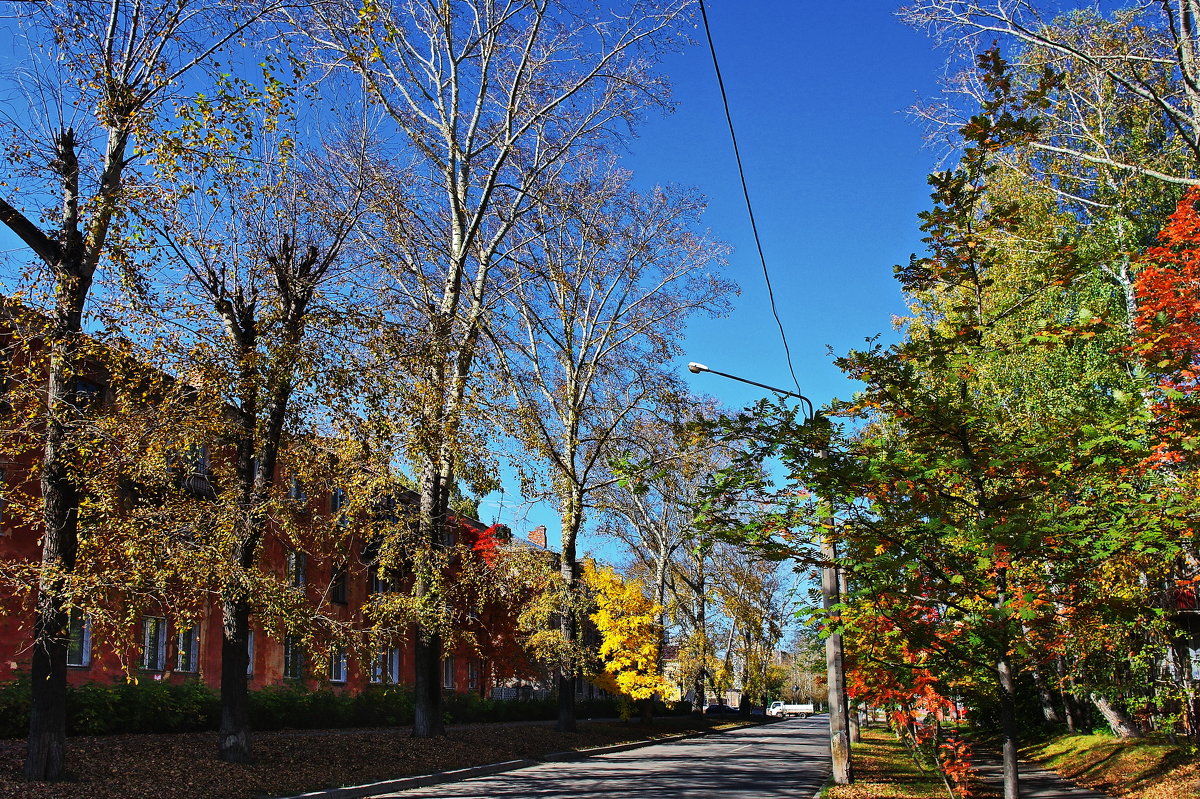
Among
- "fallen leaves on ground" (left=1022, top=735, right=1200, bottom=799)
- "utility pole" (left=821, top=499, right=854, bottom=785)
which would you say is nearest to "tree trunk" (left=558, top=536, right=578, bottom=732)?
"utility pole" (left=821, top=499, right=854, bottom=785)

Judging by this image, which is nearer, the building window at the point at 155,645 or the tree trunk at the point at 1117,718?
the tree trunk at the point at 1117,718

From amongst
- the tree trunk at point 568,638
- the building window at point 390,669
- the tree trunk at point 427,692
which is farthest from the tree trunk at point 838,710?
the building window at point 390,669

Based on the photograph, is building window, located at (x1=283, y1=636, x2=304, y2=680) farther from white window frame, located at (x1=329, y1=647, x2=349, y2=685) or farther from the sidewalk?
the sidewalk

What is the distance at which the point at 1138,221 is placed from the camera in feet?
67.4

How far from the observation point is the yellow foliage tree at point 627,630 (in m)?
32.8

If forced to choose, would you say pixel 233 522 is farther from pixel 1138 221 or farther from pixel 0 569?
pixel 1138 221

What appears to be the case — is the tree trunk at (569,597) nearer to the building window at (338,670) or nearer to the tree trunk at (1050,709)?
the building window at (338,670)

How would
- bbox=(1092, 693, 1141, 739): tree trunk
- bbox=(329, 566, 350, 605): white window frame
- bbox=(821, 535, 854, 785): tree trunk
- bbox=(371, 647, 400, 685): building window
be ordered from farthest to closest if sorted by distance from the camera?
bbox=(371, 647, 400, 685): building window → bbox=(329, 566, 350, 605): white window frame → bbox=(1092, 693, 1141, 739): tree trunk → bbox=(821, 535, 854, 785): tree trunk

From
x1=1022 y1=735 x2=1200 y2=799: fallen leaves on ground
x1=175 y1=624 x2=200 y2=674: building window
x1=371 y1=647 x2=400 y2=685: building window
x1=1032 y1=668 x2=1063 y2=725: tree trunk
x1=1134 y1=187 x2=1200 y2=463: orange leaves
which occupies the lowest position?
x1=1032 y1=668 x2=1063 y2=725: tree trunk

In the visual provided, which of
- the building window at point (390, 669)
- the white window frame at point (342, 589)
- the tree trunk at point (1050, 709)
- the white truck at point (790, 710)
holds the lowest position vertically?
the white truck at point (790, 710)

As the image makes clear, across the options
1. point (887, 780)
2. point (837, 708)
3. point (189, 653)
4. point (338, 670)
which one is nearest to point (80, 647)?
point (189, 653)

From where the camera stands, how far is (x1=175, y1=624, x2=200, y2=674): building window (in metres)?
26.3

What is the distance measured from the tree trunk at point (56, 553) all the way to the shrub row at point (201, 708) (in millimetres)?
4668

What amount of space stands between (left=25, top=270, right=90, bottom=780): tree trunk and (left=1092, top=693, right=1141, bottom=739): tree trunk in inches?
833
